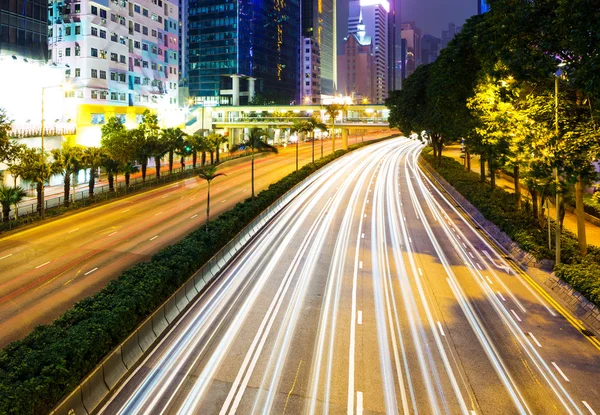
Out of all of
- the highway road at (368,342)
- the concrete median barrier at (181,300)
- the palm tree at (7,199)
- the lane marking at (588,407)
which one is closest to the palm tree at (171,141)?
the palm tree at (7,199)

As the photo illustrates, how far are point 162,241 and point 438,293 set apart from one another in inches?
748

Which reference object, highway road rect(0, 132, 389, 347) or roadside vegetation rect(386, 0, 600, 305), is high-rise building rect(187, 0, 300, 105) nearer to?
highway road rect(0, 132, 389, 347)

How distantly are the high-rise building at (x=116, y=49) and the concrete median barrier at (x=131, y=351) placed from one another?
188 feet

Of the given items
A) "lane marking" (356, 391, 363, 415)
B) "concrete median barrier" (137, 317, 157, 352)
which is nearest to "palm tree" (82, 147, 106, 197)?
"concrete median barrier" (137, 317, 157, 352)

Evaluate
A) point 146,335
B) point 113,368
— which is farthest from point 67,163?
point 113,368

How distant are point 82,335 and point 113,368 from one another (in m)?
1.40

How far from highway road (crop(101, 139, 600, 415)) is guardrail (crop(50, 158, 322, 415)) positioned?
369 millimetres

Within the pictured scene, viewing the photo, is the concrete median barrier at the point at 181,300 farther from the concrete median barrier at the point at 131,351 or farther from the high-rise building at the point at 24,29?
the high-rise building at the point at 24,29

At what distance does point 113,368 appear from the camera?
15492 millimetres

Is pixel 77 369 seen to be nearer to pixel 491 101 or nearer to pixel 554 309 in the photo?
pixel 554 309

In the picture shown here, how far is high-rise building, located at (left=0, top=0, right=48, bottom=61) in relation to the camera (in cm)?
5025

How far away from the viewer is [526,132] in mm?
28859

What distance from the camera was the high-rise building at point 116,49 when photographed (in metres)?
70.9

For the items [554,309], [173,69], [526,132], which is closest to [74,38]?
[173,69]
